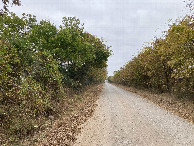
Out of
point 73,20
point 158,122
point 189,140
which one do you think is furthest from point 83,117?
point 73,20

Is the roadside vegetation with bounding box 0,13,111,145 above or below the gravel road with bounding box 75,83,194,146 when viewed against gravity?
above

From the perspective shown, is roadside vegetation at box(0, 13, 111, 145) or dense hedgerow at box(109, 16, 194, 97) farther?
dense hedgerow at box(109, 16, 194, 97)

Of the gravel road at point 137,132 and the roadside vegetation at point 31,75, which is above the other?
the roadside vegetation at point 31,75

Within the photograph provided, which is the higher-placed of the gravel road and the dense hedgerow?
the dense hedgerow

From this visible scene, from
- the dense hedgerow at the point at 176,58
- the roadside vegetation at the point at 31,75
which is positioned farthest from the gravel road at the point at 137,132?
the dense hedgerow at the point at 176,58

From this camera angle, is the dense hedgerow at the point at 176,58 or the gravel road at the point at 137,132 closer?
the gravel road at the point at 137,132

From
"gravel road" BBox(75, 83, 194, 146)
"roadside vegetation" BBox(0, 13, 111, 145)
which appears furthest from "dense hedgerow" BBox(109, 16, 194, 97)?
"roadside vegetation" BBox(0, 13, 111, 145)

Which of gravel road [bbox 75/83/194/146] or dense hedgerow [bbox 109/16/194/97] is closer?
gravel road [bbox 75/83/194/146]

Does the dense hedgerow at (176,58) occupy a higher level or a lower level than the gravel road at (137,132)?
higher

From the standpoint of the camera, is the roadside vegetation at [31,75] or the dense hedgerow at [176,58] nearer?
the roadside vegetation at [31,75]

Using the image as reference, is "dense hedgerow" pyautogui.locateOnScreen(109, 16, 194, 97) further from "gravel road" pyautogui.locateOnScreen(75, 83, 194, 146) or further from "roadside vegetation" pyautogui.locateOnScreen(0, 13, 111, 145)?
"roadside vegetation" pyautogui.locateOnScreen(0, 13, 111, 145)

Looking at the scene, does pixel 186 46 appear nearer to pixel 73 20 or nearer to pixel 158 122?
pixel 158 122

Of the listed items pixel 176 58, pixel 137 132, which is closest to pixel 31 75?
pixel 137 132

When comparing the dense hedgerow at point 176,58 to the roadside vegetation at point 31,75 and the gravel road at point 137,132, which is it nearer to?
the gravel road at point 137,132
